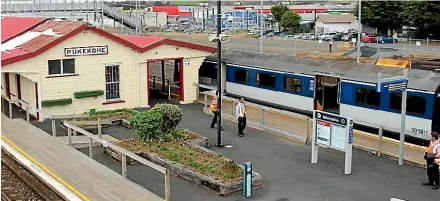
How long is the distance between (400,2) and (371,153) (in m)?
52.7

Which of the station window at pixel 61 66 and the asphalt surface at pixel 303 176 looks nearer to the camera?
the asphalt surface at pixel 303 176

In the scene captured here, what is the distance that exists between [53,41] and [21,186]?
8.79 metres

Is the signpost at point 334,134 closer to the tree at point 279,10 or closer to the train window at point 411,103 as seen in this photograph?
the train window at point 411,103

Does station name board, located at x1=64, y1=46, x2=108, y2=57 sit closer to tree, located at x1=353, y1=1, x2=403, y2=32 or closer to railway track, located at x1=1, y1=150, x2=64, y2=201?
railway track, located at x1=1, y1=150, x2=64, y2=201

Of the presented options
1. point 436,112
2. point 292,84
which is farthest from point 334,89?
point 436,112

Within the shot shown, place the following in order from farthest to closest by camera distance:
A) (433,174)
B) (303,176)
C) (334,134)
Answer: (334,134)
(303,176)
(433,174)

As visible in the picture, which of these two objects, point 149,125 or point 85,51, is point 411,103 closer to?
point 149,125

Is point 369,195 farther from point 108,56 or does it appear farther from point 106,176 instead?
point 108,56

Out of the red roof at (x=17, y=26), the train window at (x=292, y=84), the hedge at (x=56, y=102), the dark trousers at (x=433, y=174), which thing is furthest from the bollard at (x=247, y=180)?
the red roof at (x=17, y=26)

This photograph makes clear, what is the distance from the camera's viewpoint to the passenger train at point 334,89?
55.6 feet

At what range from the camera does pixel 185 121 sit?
20875 millimetres

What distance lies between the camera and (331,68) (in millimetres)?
21422

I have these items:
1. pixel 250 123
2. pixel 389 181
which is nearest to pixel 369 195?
pixel 389 181

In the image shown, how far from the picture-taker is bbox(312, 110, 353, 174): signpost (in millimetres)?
13789
